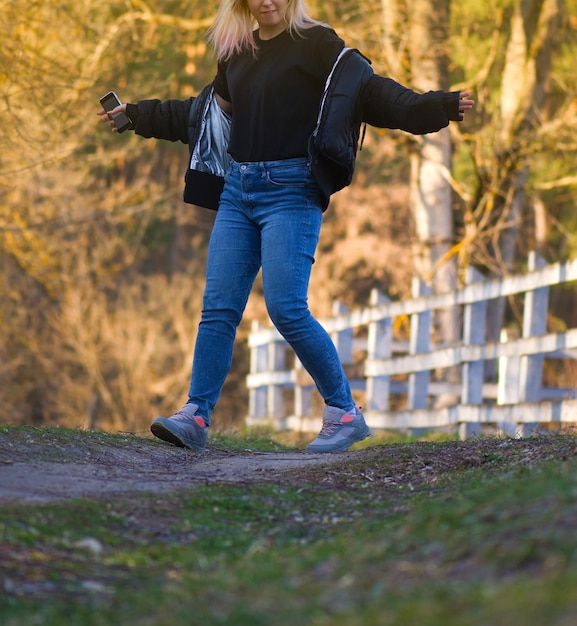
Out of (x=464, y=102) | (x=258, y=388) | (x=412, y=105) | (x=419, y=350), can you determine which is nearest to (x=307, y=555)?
(x=412, y=105)

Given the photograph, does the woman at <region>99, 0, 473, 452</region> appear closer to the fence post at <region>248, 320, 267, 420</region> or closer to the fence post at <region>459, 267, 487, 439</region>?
the fence post at <region>459, 267, 487, 439</region>

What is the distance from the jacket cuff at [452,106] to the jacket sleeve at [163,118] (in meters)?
1.18

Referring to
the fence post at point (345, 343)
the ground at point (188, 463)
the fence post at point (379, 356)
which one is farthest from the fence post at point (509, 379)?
the ground at point (188, 463)

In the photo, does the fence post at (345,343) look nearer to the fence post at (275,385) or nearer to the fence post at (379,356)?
the fence post at (379,356)

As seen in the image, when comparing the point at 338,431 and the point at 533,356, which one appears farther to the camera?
the point at 533,356

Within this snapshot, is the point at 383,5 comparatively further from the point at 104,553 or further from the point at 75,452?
the point at 104,553

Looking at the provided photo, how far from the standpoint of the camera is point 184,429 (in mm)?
4898

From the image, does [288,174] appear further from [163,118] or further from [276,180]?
[163,118]

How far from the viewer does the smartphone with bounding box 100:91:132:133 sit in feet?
17.1

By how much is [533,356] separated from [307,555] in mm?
5643

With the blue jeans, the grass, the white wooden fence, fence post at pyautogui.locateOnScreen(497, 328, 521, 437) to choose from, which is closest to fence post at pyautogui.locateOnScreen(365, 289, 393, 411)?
the white wooden fence

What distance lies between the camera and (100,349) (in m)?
19.6

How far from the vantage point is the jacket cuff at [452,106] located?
15.1ft

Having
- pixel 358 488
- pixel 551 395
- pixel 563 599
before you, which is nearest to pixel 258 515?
pixel 358 488
